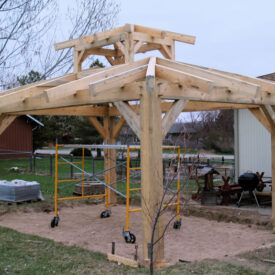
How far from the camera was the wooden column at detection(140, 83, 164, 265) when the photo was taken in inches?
201

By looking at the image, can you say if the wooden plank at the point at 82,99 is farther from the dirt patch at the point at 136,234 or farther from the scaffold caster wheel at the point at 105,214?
the scaffold caster wheel at the point at 105,214

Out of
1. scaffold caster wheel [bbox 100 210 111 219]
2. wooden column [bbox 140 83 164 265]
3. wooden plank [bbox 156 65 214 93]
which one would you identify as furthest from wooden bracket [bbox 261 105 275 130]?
scaffold caster wheel [bbox 100 210 111 219]

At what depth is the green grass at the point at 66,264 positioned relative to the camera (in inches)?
188

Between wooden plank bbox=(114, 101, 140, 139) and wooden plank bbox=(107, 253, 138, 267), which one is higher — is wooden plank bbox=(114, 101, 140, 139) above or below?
above

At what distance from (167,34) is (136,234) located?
4.46 meters

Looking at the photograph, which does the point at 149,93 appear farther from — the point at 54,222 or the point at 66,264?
the point at 54,222

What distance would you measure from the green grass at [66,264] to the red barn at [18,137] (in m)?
23.0

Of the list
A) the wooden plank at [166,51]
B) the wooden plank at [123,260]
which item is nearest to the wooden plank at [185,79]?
the wooden plank at [123,260]

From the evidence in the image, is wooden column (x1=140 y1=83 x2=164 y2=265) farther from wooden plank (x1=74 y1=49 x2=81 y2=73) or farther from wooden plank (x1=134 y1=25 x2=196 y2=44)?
wooden plank (x1=74 y1=49 x2=81 y2=73)

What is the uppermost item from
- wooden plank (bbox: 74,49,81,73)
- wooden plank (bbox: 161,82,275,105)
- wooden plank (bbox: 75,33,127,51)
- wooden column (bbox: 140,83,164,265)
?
wooden plank (bbox: 75,33,127,51)

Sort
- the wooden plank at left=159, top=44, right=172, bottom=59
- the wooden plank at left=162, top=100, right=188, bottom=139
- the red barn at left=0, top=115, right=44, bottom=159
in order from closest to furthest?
the wooden plank at left=162, top=100, right=188, bottom=139 < the wooden plank at left=159, top=44, right=172, bottom=59 < the red barn at left=0, top=115, right=44, bottom=159

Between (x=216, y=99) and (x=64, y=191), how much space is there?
26.7ft

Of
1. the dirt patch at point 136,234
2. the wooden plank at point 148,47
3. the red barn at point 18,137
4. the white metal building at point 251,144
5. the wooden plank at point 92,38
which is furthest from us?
the red barn at point 18,137

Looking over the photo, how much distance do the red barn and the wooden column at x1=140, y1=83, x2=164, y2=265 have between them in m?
24.4
